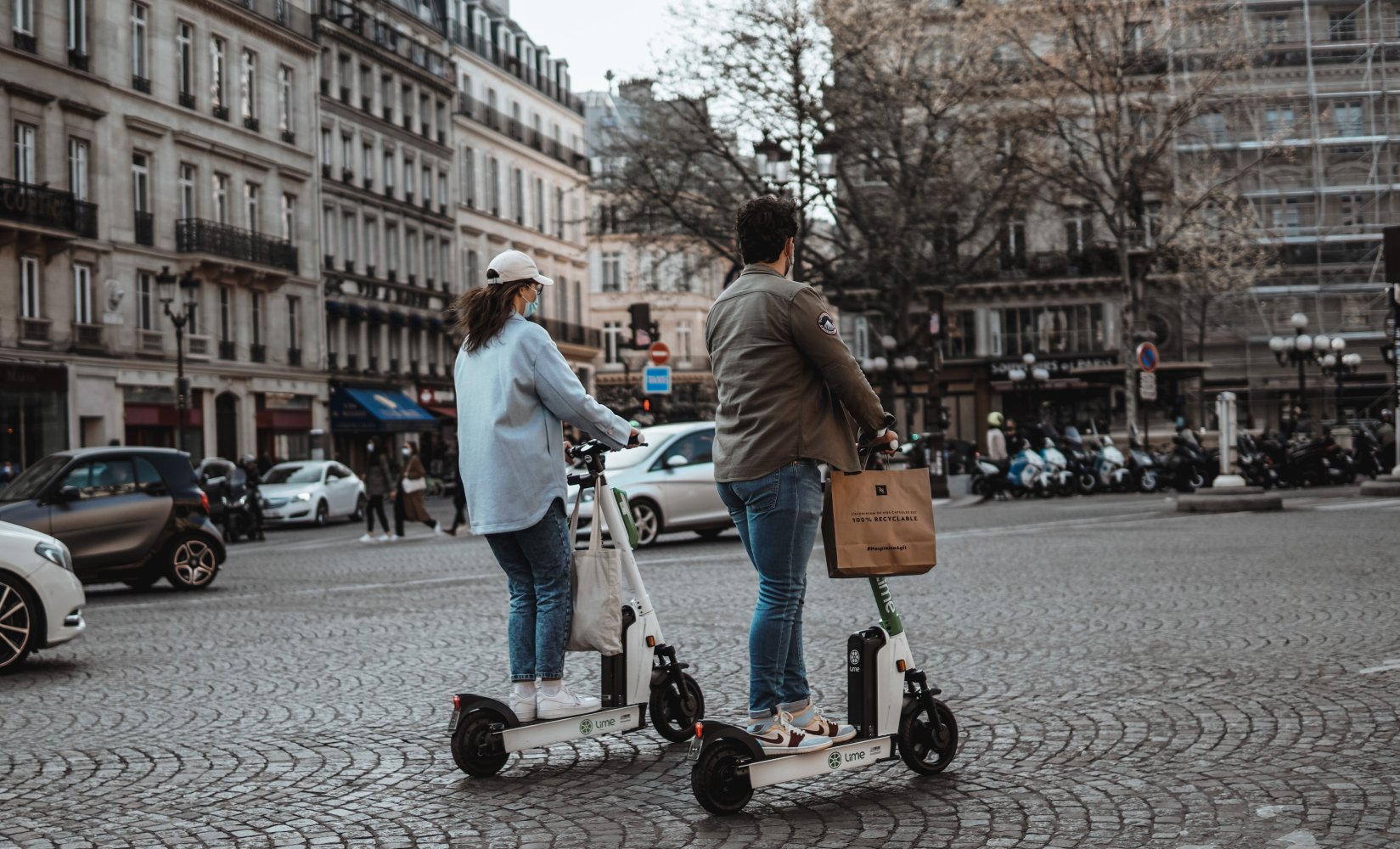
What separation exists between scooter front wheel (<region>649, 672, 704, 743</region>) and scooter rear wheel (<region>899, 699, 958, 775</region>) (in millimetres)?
1043

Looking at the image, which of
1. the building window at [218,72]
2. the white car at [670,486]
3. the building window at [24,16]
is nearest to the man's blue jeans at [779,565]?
the white car at [670,486]

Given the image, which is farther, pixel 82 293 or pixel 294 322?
pixel 294 322

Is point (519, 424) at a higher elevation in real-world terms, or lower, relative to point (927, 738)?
higher

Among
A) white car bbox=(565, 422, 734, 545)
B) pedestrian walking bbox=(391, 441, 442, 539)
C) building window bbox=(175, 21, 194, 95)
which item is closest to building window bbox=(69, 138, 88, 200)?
building window bbox=(175, 21, 194, 95)

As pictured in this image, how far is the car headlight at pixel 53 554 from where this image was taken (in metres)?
10.5

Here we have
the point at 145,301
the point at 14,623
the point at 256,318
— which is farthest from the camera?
the point at 256,318

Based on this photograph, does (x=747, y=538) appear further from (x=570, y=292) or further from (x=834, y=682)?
(x=570, y=292)

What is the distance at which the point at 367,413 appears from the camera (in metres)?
56.6

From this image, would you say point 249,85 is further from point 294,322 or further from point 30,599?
point 30,599

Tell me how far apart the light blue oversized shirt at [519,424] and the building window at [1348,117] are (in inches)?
2526

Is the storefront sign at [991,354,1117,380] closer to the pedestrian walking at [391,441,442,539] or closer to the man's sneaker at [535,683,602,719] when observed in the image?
the pedestrian walking at [391,441,442,539]

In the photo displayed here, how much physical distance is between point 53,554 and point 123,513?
20.8ft

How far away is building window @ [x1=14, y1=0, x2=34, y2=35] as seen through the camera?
40.0 metres

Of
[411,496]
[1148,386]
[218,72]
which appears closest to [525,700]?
[411,496]
